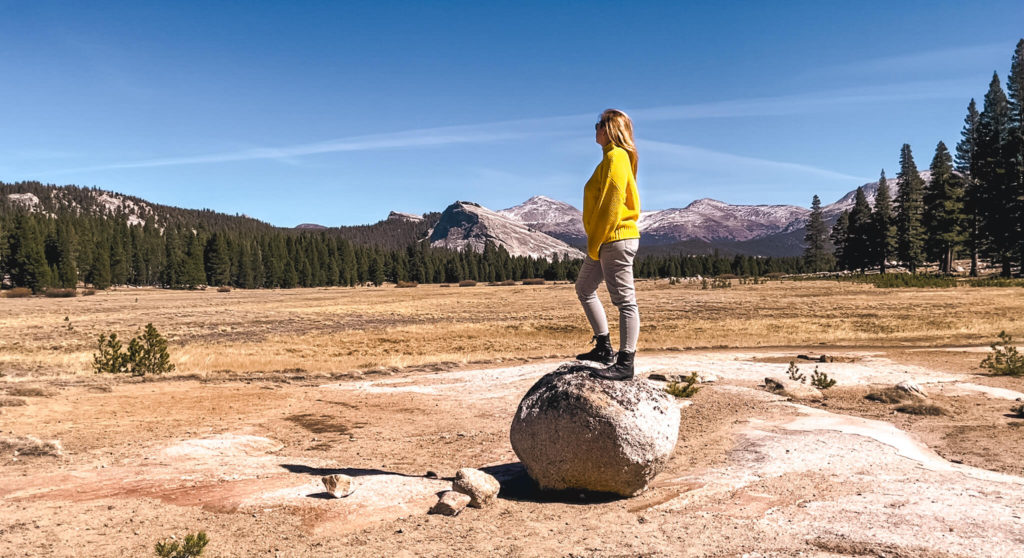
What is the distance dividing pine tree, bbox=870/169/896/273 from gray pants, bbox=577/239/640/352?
313 feet

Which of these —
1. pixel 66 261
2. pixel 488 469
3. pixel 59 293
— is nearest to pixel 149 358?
pixel 488 469

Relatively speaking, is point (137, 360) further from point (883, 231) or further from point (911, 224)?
point (883, 231)

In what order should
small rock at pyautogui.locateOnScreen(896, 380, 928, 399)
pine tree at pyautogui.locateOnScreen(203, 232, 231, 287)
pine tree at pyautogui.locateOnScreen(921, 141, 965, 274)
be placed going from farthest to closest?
pine tree at pyautogui.locateOnScreen(203, 232, 231, 287) → pine tree at pyautogui.locateOnScreen(921, 141, 965, 274) → small rock at pyautogui.locateOnScreen(896, 380, 928, 399)

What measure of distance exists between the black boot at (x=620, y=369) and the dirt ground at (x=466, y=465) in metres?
1.56

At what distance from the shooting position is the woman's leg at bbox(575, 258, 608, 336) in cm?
743

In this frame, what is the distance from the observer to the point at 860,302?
48.2 metres

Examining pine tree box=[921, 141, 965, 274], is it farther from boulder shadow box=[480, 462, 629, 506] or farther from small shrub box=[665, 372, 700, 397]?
boulder shadow box=[480, 462, 629, 506]

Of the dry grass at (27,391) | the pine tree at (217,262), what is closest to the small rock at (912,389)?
the dry grass at (27,391)

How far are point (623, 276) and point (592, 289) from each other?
21.4 inches

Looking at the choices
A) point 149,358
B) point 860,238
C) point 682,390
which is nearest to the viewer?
point 682,390

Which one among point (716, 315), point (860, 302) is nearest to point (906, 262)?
point (860, 302)

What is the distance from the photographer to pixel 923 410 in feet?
41.3

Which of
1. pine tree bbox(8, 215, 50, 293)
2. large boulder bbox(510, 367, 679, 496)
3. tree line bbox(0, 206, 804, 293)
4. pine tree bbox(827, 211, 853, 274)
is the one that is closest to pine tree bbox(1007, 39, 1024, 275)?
pine tree bbox(827, 211, 853, 274)

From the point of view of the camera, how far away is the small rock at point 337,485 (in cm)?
769
